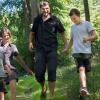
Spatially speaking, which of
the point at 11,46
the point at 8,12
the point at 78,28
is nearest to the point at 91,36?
the point at 78,28

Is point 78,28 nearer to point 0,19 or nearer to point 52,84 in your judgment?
point 52,84

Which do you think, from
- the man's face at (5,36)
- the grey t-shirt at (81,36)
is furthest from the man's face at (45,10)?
the man's face at (5,36)

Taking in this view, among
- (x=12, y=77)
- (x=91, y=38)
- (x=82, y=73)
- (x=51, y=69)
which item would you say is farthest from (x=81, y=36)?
(x=12, y=77)

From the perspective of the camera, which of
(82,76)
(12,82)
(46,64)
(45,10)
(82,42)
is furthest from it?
(46,64)

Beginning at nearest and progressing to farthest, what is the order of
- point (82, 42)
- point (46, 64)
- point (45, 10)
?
1. point (82, 42)
2. point (45, 10)
3. point (46, 64)

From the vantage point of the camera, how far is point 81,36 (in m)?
9.13

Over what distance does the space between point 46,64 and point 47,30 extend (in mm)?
780

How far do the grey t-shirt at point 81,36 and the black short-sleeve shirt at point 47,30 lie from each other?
52cm

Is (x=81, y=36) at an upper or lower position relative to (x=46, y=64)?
upper

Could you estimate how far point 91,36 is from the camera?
898 cm

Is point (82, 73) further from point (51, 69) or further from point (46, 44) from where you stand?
point (46, 44)

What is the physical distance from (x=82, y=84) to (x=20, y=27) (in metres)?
20.5

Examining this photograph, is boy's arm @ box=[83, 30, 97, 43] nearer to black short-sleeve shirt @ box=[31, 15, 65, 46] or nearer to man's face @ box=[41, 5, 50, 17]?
black short-sleeve shirt @ box=[31, 15, 65, 46]

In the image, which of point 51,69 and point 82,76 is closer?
point 82,76
